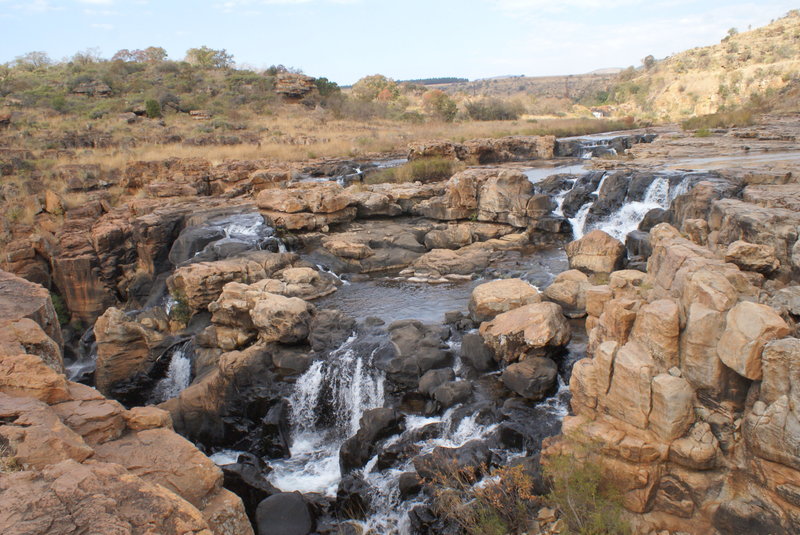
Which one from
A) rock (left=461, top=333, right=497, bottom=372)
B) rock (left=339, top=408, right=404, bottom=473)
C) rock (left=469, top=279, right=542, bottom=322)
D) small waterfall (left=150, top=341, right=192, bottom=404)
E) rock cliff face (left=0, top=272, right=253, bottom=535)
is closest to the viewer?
rock cliff face (left=0, top=272, right=253, bottom=535)

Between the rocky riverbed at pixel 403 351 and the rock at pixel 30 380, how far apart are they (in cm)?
2

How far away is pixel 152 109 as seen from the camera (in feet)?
101

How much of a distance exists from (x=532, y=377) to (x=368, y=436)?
2.44 m

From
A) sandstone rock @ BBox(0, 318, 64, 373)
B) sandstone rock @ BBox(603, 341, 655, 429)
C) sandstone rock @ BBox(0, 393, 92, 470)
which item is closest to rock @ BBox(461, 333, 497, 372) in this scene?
sandstone rock @ BBox(603, 341, 655, 429)

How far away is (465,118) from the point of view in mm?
38500

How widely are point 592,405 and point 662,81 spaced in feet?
172

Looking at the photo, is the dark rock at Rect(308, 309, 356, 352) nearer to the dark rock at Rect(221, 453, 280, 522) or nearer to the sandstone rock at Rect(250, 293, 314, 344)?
the sandstone rock at Rect(250, 293, 314, 344)

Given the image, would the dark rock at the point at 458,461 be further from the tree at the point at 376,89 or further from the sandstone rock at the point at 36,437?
the tree at the point at 376,89

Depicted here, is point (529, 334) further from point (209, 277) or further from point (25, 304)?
point (209, 277)

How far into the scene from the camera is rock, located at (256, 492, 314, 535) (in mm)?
5871

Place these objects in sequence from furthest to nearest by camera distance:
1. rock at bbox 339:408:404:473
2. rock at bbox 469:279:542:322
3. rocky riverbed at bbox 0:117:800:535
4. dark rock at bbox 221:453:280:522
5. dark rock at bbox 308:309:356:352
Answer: rock at bbox 469:279:542:322, dark rock at bbox 308:309:356:352, rock at bbox 339:408:404:473, dark rock at bbox 221:453:280:522, rocky riverbed at bbox 0:117:800:535

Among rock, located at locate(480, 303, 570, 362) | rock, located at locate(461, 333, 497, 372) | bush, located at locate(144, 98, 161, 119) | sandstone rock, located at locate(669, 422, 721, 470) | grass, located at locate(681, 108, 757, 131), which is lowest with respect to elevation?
rock, located at locate(461, 333, 497, 372)

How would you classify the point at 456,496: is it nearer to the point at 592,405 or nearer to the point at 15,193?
the point at 592,405

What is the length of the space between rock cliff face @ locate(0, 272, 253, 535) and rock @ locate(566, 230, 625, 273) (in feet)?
30.5
